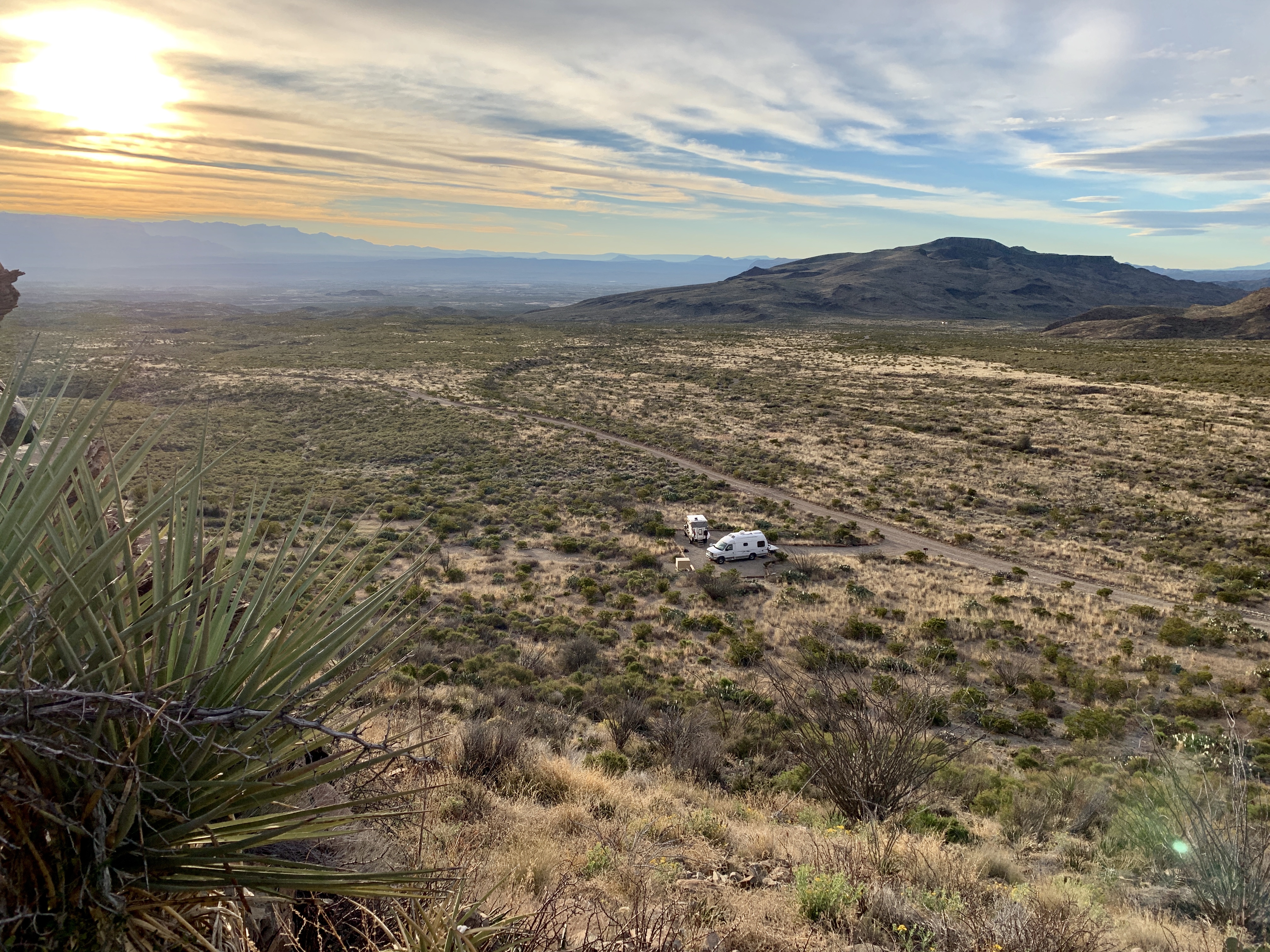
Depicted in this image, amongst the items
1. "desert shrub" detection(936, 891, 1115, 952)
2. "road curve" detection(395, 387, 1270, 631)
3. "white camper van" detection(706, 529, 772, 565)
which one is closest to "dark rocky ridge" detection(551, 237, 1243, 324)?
"road curve" detection(395, 387, 1270, 631)

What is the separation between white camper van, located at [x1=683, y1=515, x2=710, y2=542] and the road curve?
5778 mm

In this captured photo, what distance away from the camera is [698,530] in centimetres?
2395

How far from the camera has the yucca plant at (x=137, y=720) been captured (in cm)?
161

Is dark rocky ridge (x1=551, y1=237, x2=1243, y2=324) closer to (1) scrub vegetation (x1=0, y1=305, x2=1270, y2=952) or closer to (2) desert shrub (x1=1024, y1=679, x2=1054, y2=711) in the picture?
(1) scrub vegetation (x1=0, y1=305, x2=1270, y2=952)

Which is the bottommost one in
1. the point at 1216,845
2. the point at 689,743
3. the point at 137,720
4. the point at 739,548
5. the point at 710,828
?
the point at 739,548

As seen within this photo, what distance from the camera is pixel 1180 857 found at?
18.4 feet

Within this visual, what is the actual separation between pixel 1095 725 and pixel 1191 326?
13363 cm

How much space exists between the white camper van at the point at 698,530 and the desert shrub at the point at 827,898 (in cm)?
1932

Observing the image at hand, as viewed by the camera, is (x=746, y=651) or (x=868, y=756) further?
(x=746, y=651)

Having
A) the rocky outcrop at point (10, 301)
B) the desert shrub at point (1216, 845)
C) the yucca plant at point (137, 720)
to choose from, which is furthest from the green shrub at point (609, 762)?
the rocky outcrop at point (10, 301)

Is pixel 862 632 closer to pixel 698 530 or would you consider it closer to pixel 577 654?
pixel 577 654

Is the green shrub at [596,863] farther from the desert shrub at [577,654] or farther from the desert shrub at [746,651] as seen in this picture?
the desert shrub at [746,651]

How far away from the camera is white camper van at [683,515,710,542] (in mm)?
23859

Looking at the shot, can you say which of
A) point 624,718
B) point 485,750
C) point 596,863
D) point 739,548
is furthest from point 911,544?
point 596,863
